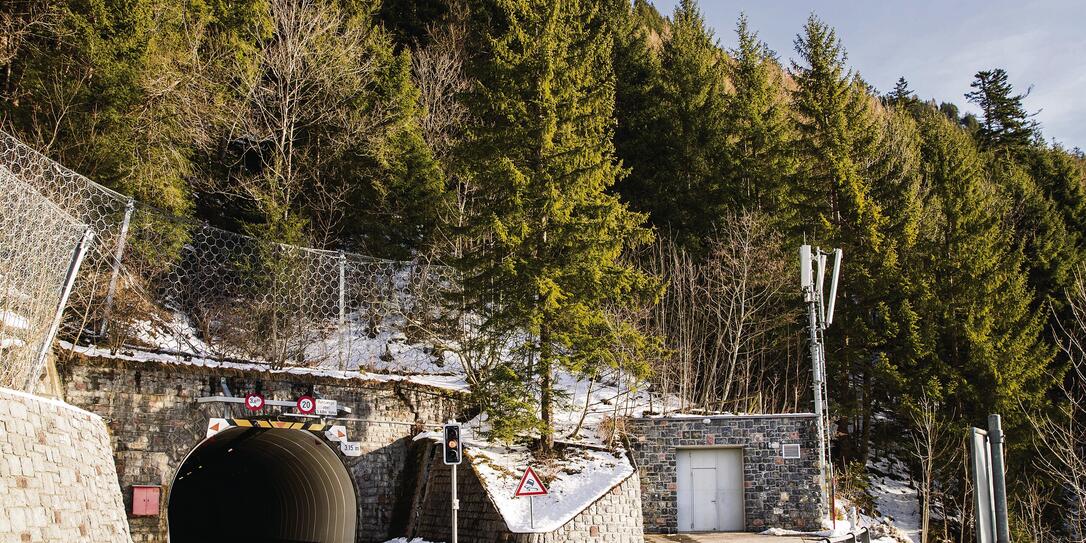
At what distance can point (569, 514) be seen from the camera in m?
15.9

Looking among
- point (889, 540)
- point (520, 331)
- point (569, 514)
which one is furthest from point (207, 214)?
point (889, 540)

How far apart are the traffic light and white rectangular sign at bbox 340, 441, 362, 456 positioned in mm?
4813

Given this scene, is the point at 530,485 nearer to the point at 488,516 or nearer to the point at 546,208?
the point at 488,516

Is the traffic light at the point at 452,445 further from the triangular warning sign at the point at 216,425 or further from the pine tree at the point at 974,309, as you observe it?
the pine tree at the point at 974,309

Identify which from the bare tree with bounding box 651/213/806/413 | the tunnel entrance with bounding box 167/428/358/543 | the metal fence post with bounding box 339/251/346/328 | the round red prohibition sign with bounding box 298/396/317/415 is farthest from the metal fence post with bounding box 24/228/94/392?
the bare tree with bounding box 651/213/806/413

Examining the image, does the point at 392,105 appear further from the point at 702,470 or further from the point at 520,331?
the point at 702,470

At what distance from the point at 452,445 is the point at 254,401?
518 centimetres

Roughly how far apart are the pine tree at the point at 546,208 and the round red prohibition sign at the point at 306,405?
12.6 ft

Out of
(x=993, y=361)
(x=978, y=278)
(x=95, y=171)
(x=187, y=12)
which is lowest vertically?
(x=993, y=361)

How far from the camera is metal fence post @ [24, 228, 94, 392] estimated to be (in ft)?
38.7

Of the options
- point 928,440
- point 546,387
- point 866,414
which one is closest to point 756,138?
point 866,414

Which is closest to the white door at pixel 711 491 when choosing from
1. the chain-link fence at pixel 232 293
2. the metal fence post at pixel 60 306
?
the chain-link fence at pixel 232 293

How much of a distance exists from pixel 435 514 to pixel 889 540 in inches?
406

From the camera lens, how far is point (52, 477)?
9.65 metres
